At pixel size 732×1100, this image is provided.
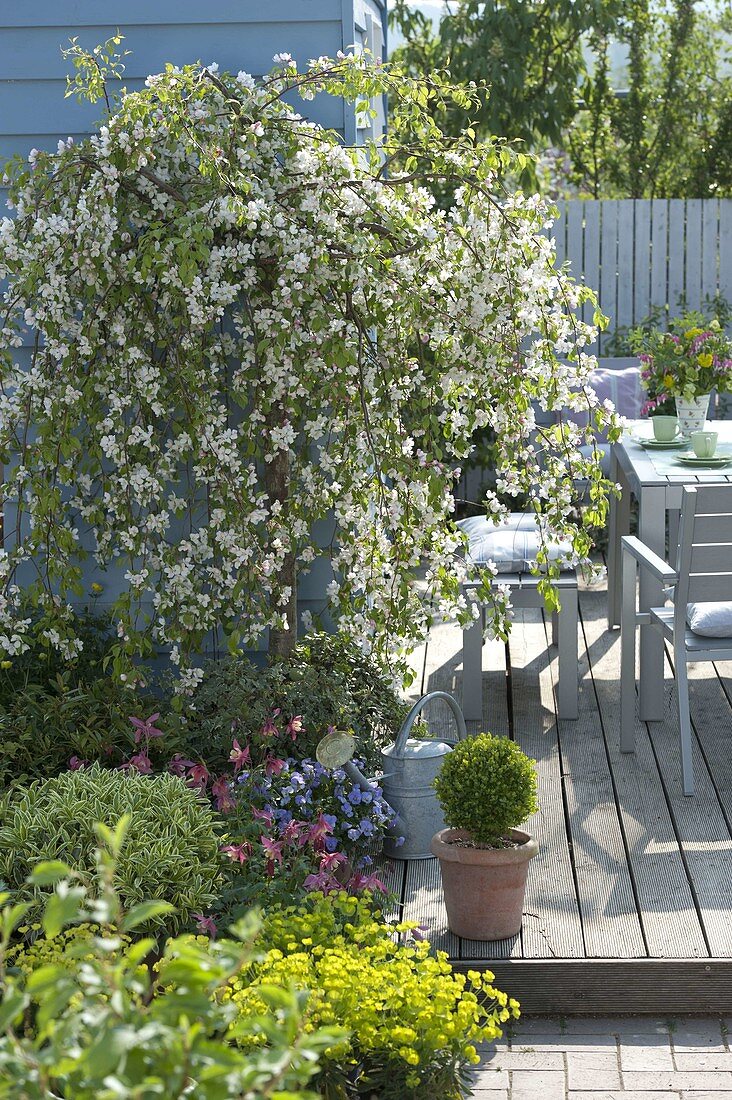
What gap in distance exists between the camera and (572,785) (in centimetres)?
382

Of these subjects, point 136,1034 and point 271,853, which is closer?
point 136,1034

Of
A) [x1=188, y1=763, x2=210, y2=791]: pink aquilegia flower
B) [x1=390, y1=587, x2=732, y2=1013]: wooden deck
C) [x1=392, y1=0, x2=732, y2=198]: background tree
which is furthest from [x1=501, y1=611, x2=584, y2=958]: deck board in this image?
[x1=392, y1=0, x2=732, y2=198]: background tree

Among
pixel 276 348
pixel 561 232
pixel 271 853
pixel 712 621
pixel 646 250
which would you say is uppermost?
pixel 561 232

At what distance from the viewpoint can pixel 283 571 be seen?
12.4 ft

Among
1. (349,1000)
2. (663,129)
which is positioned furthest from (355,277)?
(663,129)

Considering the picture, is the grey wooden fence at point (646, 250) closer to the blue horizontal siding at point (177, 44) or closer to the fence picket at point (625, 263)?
the fence picket at point (625, 263)

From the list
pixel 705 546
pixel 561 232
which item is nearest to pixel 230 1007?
pixel 705 546

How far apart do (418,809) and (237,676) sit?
2.13 feet

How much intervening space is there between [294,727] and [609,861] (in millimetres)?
883

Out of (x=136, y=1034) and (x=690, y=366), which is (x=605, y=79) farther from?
(x=136, y=1034)

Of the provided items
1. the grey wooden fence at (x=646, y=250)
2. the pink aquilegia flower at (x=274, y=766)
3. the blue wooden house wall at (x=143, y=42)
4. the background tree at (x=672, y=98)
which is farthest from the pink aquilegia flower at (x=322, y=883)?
the background tree at (x=672, y=98)

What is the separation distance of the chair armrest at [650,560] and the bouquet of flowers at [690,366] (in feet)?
3.25

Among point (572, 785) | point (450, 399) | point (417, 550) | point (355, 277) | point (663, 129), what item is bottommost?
point (572, 785)

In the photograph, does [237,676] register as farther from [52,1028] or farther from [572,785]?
[52,1028]
